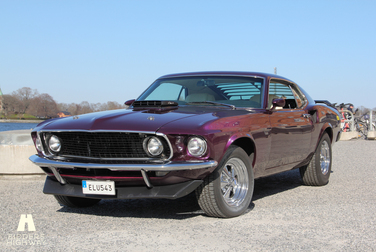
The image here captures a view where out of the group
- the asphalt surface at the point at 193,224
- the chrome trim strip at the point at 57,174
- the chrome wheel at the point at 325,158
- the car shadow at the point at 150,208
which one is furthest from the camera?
the chrome wheel at the point at 325,158

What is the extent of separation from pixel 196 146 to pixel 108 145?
2.77ft

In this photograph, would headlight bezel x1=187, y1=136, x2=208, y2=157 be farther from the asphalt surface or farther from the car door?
the car door

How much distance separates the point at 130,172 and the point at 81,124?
2.48 ft

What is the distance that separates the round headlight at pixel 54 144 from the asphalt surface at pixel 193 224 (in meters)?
0.71

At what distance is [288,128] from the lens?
548cm

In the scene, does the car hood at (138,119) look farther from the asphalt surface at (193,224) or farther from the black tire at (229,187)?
the asphalt surface at (193,224)

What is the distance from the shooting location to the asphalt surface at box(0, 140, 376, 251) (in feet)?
11.3

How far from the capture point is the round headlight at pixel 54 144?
4457 mm

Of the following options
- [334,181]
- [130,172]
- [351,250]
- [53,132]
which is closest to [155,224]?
[130,172]

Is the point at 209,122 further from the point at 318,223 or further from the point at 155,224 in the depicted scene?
the point at 318,223

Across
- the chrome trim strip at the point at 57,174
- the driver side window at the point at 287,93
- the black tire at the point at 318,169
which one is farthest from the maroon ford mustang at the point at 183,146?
the black tire at the point at 318,169

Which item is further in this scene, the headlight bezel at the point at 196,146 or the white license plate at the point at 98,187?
the white license plate at the point at 98,187

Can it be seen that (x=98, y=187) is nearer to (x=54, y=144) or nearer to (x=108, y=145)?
(x=108, y=145)

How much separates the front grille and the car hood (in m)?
0.07
